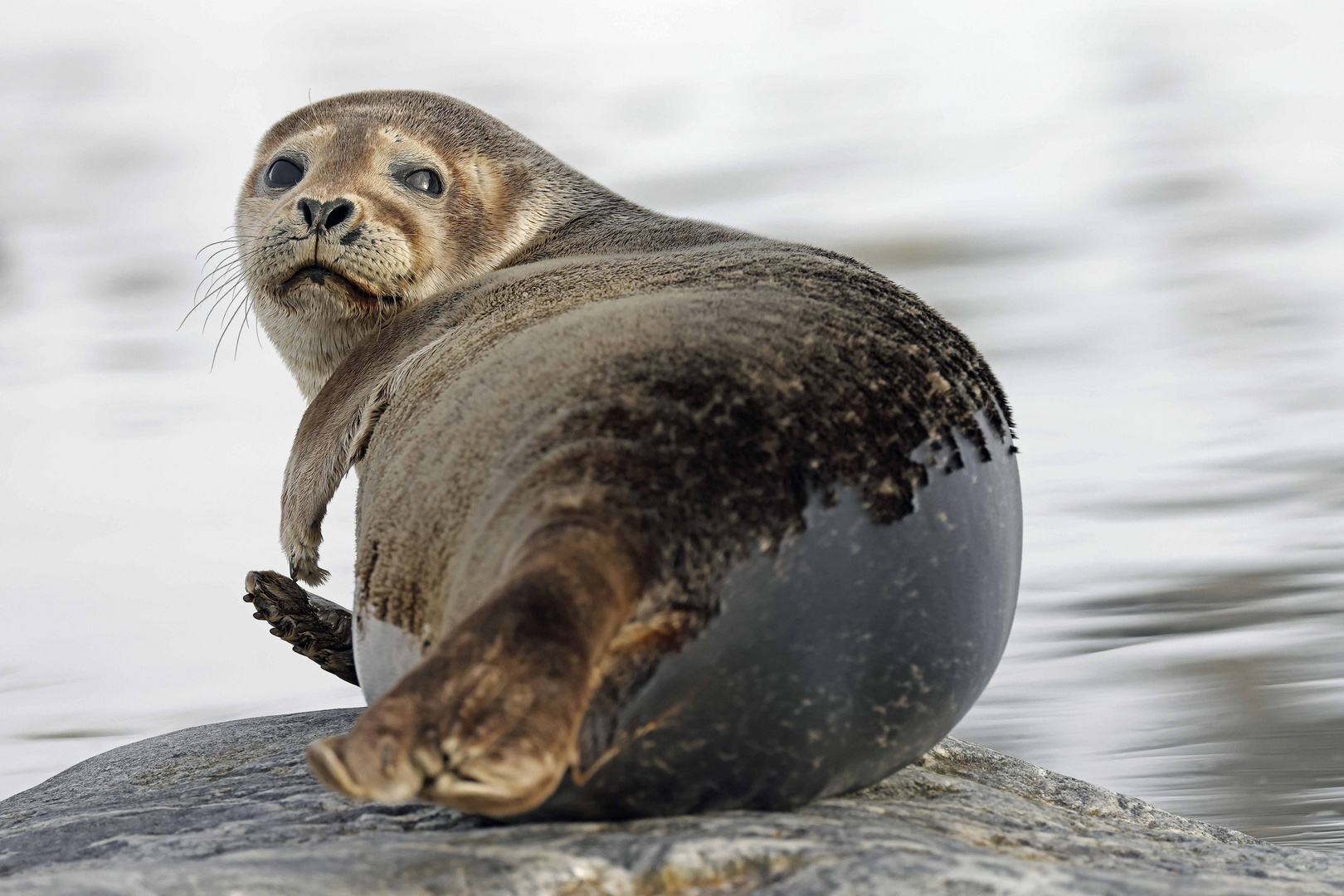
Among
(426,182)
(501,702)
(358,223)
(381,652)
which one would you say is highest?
(426,182)

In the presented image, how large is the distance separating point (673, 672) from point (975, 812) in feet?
3.28

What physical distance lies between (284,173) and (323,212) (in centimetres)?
63

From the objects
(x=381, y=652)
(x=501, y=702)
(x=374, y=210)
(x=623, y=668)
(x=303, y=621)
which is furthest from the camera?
(x=374, y=210)

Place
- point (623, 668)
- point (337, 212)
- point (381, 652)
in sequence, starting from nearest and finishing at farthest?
point (623, 668)
point (381, 652)
point (337, 212)

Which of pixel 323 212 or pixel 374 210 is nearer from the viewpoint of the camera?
pixel 323 212

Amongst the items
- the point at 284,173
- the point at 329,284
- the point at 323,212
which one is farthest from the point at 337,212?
the point at 284,173

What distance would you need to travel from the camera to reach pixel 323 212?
3590mm

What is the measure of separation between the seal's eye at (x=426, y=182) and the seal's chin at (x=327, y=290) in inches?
16.4

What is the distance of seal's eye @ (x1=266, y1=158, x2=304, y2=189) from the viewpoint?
13.4ft

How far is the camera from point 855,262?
121 inches

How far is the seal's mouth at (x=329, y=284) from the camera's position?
143 inches

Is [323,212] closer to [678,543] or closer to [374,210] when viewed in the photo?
[374,210]

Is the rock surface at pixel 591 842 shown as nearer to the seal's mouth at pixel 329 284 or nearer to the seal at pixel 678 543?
the seal at pixel 678 543

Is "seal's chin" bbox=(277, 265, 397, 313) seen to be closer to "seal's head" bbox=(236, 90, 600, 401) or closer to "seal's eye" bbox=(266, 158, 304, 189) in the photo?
"seal's head" bbox=(236, 90, 600, 401)
